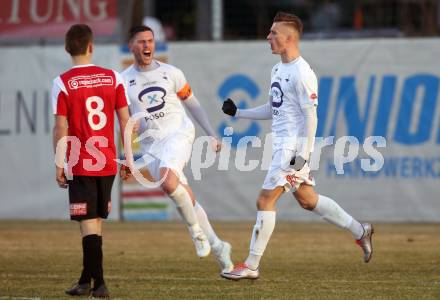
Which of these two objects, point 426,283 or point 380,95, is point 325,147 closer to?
point 380,95

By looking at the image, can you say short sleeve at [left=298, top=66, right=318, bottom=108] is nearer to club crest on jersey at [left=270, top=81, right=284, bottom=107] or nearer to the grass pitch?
club crest on jersey at [left=270, top=81, right=284, bottom=107]

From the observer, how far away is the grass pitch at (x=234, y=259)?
9320 mm

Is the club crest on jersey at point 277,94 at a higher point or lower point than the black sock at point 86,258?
higher

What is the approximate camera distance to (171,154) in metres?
10.6

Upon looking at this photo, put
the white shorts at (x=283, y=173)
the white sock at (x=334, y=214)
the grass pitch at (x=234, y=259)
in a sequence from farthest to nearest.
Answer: the white sock at (x=334, y=214) < the white shorts at (x=283, y=173) < the grass pitch at (x=234, y=259)

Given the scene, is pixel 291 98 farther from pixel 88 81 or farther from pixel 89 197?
pixel 89 197

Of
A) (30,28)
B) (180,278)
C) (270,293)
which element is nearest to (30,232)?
(30,28)

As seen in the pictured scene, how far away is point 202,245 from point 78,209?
148 centimetres

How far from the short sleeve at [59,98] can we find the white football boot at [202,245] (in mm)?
1850

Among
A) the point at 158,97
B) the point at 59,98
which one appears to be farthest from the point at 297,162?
the point at 59,98

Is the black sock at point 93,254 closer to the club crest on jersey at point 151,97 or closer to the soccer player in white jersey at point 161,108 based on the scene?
the soccer player in white jersey at point 161,108

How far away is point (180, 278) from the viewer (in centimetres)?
1026

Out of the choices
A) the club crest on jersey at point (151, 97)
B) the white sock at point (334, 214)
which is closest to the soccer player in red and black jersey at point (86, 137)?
the club crest on jersey at point (151, 97)

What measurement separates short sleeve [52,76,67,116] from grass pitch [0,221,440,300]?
1.41m
